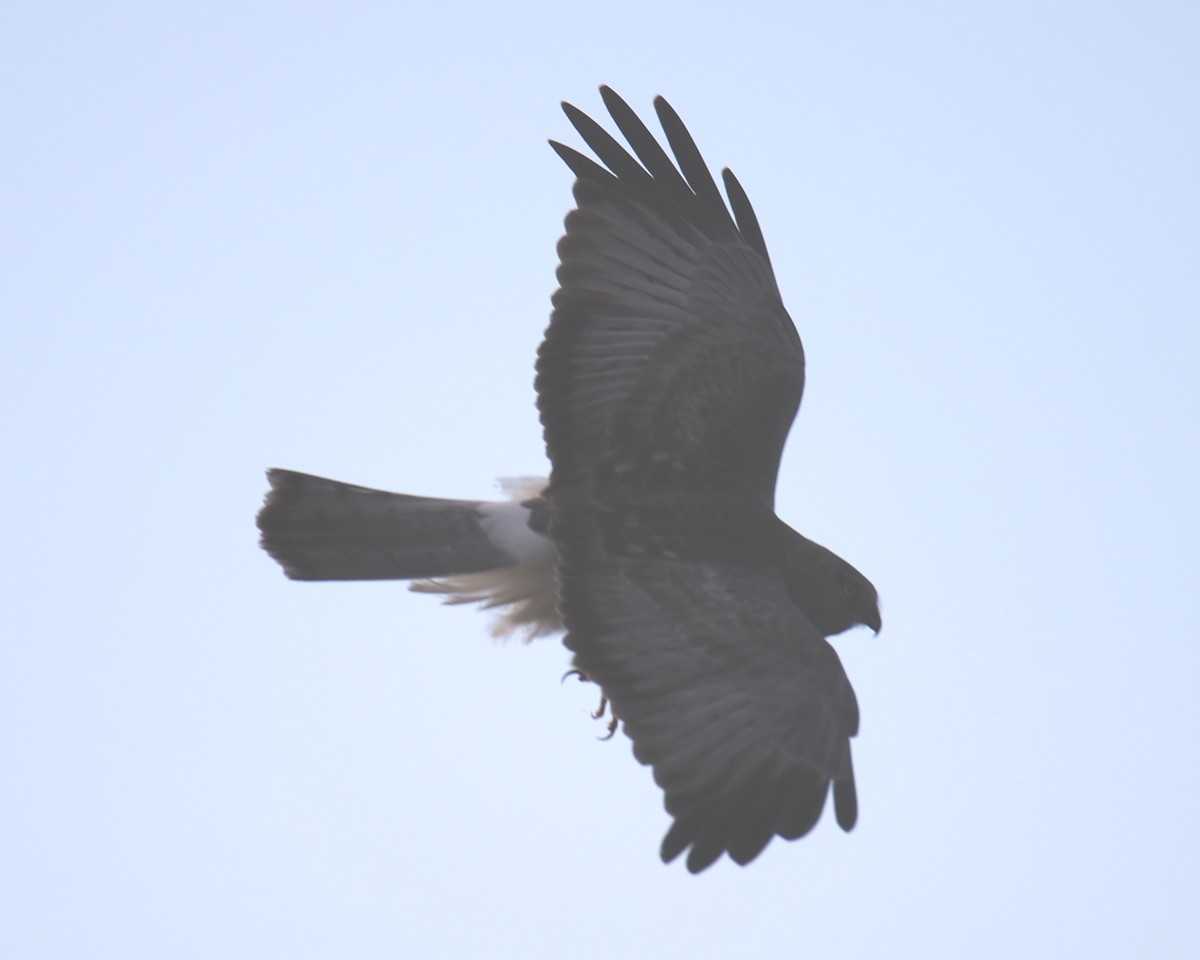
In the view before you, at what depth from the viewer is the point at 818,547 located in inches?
299

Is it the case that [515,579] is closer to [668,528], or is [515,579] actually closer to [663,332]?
[668,528]

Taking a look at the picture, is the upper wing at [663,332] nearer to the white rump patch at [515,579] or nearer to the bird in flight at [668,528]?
the bird in flight at [668,528]

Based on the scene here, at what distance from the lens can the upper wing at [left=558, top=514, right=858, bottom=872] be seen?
6.34 m


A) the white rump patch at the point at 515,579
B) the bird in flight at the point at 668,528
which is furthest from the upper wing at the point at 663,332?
the white rump patch at the point at 515,579

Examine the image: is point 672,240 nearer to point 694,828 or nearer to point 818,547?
point 818,547

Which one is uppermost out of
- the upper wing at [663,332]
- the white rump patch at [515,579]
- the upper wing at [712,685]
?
the upper wing at [663,332]

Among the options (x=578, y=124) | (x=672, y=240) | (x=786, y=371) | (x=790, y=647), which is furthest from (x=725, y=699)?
(x=578, y=124)

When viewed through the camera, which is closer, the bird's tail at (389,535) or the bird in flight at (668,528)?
the bird in flight at (668,528)

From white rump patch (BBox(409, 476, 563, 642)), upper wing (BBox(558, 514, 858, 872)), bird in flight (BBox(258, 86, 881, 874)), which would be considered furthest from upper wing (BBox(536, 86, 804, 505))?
upper wing (BBox(558, 514, 858, 872))

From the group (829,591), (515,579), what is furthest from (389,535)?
(829,591)

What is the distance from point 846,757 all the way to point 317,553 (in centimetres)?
236

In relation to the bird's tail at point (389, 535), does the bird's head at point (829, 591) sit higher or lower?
lower

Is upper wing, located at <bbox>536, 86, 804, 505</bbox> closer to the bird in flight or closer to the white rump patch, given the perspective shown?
the bird in flight

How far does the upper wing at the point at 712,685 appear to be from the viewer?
250 inches
